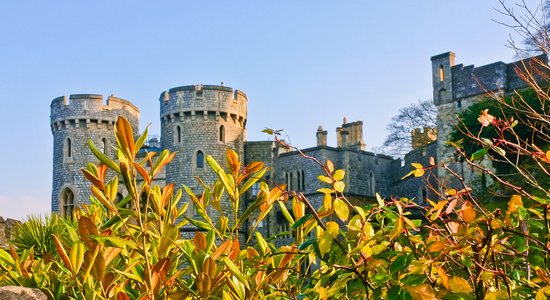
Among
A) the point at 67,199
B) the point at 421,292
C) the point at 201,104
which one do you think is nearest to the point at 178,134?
the point at 201,104

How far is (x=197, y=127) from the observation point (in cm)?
3425

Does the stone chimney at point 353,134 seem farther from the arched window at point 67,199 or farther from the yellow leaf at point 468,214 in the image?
the yellow leaf at point 468,214

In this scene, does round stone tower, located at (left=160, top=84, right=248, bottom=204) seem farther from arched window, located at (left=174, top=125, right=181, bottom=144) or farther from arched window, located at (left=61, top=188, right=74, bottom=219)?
arched window, located at (left=61, top=188, right=74, bottom=219)

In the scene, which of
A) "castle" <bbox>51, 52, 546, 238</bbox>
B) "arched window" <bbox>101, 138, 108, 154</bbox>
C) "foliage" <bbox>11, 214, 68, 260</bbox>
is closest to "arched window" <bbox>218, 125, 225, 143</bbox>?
"castle" <bbox>51, 52, 546, 238</bbox>

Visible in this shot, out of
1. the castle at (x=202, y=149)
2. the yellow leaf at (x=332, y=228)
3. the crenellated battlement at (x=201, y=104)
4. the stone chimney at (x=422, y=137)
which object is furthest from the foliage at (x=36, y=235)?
the stone chimney at (x=422, y=137)

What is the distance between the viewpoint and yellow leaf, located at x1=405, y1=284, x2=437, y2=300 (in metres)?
2.18

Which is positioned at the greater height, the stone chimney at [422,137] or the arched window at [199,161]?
the stone chimney at [422,137]

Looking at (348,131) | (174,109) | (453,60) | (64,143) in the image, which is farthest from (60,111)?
(453,60)

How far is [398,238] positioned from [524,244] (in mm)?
431

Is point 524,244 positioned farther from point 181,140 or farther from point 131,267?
point 181,140

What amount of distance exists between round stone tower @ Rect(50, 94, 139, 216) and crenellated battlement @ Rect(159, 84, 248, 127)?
8.69 feet

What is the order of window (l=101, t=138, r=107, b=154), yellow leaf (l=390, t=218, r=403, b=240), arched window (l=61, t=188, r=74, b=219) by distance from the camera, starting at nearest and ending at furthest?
yellow leaf (l=390, t=218, r=403, b=240)
arched window (l=61, t=188, r=74, b=219)
window (l=101, t=138, r=107, b=154)

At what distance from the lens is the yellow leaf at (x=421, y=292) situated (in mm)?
2184

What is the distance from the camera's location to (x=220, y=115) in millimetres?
34531
